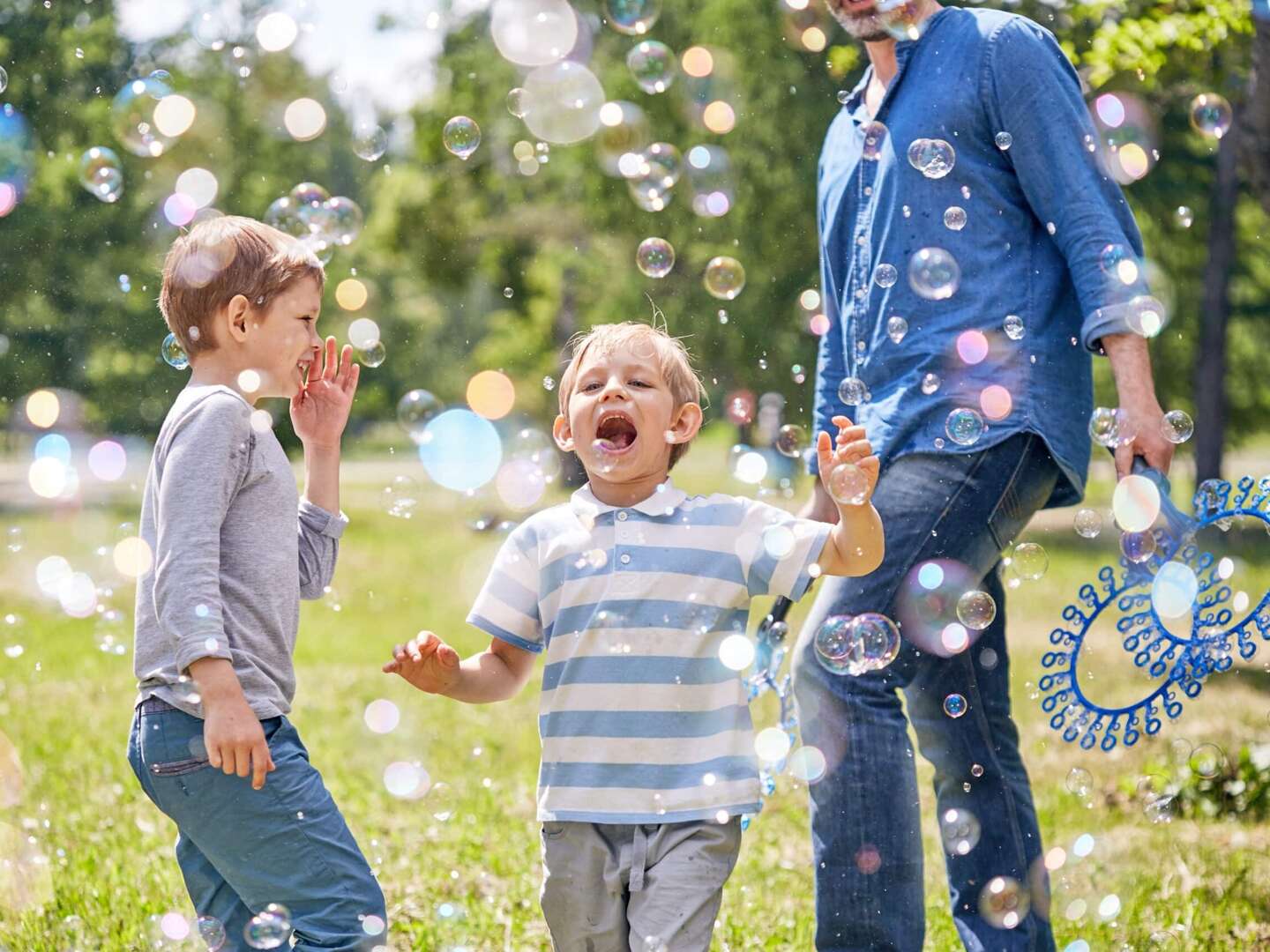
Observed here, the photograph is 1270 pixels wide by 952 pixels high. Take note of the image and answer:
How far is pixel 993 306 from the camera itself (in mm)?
2568

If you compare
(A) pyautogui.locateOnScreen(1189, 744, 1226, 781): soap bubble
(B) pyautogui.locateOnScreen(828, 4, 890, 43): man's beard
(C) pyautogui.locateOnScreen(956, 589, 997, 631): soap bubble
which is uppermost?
(B) pyautogui.locateOnScreen(828, 4, 890, 43): man's beard

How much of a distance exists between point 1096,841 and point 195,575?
2.98 meters

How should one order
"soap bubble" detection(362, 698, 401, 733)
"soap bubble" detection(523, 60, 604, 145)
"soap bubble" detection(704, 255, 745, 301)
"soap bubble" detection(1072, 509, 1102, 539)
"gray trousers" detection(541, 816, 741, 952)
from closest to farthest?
1. "gray trousers" detection(541, 816, 741, 952)
2. "soap bubble" detection(1072, 509, 1102, 539)
3. "soap bubble" detection(704, 255, 745, 301)
4. "soap bubble" detection(523, 60, 604, 145)
5. "soap bubble" detection(362, 698, 401, 733)

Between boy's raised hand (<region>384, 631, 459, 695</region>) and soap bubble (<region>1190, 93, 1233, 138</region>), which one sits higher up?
soap bubble (<region>1190, 93, 1233, 138</region>)

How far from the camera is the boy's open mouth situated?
2365 mm

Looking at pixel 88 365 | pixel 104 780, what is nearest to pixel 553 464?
pixel 104 780

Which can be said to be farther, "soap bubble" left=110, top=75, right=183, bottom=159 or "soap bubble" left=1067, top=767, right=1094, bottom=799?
"soap bubble" left=110, top=75, right=183, bottom=159

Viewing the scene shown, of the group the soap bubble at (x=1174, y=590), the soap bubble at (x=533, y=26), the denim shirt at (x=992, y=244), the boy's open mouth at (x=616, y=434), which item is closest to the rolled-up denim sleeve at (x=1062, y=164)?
the denim shirt at (x=992, y=244)

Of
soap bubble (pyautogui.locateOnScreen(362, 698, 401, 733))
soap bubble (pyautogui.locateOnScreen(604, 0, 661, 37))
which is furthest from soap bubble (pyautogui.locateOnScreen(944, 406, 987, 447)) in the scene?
soap bubble (pyautogui.locateOnScreen(362, 698, 401, 733))

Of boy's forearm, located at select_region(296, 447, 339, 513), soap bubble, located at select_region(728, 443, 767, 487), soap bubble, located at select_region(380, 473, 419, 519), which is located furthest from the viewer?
soap bubble, located at select_region(380, 473, 419, 519)

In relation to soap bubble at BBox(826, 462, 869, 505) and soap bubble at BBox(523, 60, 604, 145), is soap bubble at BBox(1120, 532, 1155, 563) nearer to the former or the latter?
soap bubble at BBox(826, 462, 869, 505)

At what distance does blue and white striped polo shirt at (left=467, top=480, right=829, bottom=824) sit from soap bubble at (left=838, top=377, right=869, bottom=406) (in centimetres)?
42

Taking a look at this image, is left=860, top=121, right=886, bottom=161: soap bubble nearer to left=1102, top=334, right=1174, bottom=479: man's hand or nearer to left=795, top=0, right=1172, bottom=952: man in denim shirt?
left=795, top=0, right=1172, bottom=952: man in denim shirt

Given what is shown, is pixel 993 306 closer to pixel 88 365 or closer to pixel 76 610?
pixel 76 610
